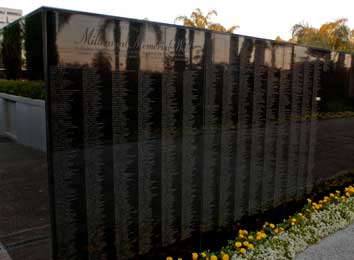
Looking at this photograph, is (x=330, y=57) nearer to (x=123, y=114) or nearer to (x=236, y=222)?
(x=236, y=222)

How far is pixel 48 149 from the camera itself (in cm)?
228

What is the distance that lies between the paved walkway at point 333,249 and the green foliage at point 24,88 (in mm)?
2784

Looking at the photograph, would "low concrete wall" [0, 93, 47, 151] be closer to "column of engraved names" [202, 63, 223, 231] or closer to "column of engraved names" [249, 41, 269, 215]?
"column of engraved names" [202, 63, 223, 231]

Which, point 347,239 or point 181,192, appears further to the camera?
point 347,239

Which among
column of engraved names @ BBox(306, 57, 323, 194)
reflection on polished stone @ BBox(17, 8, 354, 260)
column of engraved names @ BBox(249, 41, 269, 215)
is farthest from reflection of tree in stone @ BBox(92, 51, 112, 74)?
column of engraved names @ BBox(306, 57, 323, 194)

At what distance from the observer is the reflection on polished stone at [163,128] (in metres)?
2.36

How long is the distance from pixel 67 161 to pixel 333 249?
2806mm

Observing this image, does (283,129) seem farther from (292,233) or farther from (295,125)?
(292,233)

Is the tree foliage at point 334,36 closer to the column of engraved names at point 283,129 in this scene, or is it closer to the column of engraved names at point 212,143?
the column of engraved names at point 283,129

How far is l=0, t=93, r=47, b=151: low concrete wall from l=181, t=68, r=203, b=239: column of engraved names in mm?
1200

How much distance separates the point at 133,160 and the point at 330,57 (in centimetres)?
329

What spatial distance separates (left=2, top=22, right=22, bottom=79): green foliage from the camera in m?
2.80

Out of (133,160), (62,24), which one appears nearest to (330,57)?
(133,160)

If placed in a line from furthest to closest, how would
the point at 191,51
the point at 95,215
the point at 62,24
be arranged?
1. the point at 191,51
2. the point at 95,215
3. the point at 62,24
